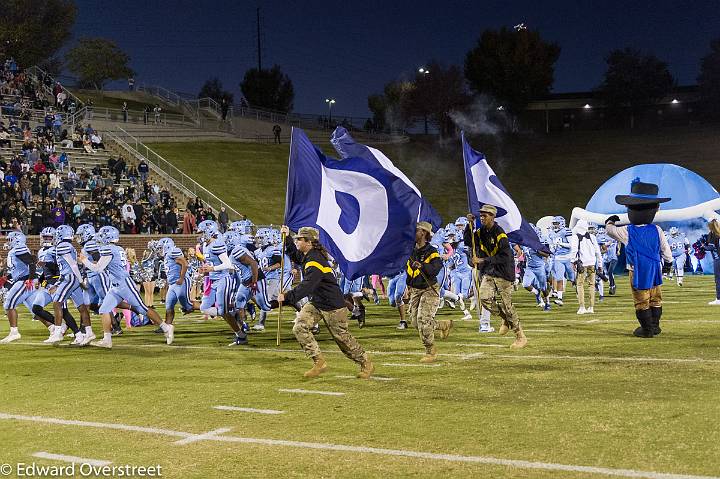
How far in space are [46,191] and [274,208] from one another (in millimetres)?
13125

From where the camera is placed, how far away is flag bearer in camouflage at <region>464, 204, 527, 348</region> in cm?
1204

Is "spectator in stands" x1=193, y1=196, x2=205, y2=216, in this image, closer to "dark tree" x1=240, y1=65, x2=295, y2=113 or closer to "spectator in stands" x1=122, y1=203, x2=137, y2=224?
"spectator in stands" x1=122, y1=203, x2=137, y2=224

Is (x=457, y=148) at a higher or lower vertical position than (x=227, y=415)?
higher

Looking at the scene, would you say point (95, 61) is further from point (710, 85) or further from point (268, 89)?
point (710, 85)

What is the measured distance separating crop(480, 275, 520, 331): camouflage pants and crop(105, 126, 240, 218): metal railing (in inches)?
858

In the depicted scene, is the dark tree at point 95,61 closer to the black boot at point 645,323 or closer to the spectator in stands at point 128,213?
the spectator in stands at point 128,213

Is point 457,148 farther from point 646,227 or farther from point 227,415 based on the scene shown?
point 227,415

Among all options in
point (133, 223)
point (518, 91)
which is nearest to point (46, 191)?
point (133, 223)

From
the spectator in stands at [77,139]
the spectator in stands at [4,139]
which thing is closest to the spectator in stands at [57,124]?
A: the spectator in stands at [77,139]

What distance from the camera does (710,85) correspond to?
64.6m

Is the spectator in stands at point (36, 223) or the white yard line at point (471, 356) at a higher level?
the spectator in stands at point (36, 223)

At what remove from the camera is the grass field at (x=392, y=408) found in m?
6.12

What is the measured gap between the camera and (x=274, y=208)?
39562 mm

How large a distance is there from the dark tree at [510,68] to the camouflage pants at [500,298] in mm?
58167
